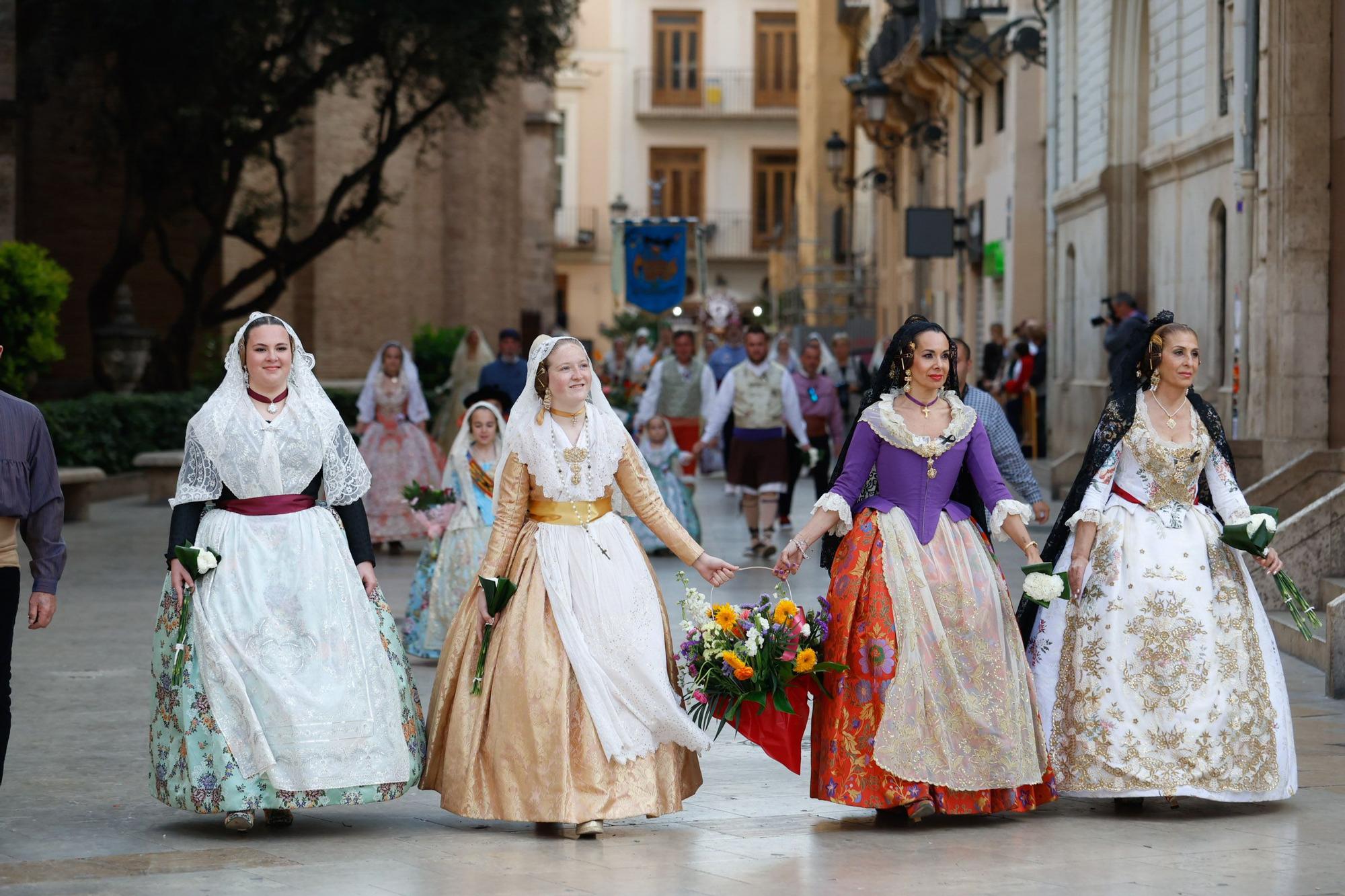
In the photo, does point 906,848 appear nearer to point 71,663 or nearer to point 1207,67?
point 71,663

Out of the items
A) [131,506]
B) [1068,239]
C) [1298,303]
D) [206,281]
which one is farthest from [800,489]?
Answer: [1298,303]

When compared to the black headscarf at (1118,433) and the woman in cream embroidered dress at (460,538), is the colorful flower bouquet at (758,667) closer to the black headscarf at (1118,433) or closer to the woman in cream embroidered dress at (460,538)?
the black headscarf at (1118,433)

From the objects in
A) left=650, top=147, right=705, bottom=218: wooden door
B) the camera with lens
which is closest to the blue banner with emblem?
the camera with lens

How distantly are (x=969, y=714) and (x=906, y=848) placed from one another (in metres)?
0.51

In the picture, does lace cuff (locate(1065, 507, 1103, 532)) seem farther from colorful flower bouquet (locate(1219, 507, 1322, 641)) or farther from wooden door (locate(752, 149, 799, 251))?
wooden door (locate(752, 149, 799, 251))

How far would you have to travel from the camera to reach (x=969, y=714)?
6680 mm

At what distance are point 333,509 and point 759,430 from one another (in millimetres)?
9153

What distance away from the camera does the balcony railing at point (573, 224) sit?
208 feet

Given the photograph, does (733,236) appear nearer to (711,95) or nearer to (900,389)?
(711,95)

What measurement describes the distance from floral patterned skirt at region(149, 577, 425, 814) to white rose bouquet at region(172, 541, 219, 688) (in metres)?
0.02

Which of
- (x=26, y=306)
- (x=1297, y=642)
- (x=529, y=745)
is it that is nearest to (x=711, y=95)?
(x=26, y=306)

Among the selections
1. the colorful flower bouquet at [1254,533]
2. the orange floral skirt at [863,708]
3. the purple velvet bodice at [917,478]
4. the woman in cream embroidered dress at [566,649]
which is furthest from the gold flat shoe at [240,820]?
the colorful flower bouquet at [1254,533]

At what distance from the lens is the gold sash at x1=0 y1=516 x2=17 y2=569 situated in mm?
6555

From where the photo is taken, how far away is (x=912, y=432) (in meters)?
6.99
